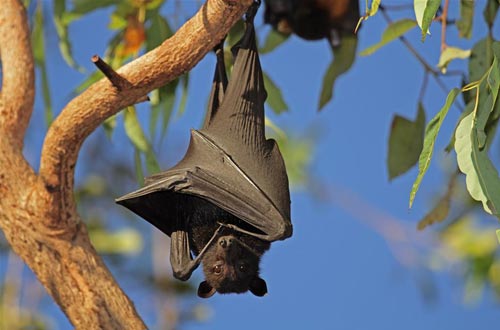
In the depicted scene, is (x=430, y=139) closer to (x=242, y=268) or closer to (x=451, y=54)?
(x=242, y=268)

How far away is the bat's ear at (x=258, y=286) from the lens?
135 inches

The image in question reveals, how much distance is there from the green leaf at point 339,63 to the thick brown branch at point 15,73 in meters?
1.41

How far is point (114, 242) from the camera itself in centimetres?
754

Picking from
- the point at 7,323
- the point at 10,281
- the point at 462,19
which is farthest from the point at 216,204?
the point at 10,281

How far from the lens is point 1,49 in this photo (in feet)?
12.0

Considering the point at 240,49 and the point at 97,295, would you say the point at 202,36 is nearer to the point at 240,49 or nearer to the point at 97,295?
the point at 240,49

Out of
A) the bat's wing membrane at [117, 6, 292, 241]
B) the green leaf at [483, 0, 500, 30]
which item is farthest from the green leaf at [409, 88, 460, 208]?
the green leaf at [483, 0, 500, 30]

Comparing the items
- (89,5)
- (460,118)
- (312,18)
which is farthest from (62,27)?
(460,118)

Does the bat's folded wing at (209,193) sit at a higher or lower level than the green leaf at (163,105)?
lower

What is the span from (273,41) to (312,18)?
0.23 m

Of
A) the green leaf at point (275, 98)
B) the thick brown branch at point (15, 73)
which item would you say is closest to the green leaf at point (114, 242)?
the green leaf at point (275, 98)

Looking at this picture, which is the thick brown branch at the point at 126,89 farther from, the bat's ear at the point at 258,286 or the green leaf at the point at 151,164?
the bat's ear at the point at 258,286

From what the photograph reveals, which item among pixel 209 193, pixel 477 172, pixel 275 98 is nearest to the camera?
pixel 477 172

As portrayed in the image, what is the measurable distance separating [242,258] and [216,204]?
24 cm
